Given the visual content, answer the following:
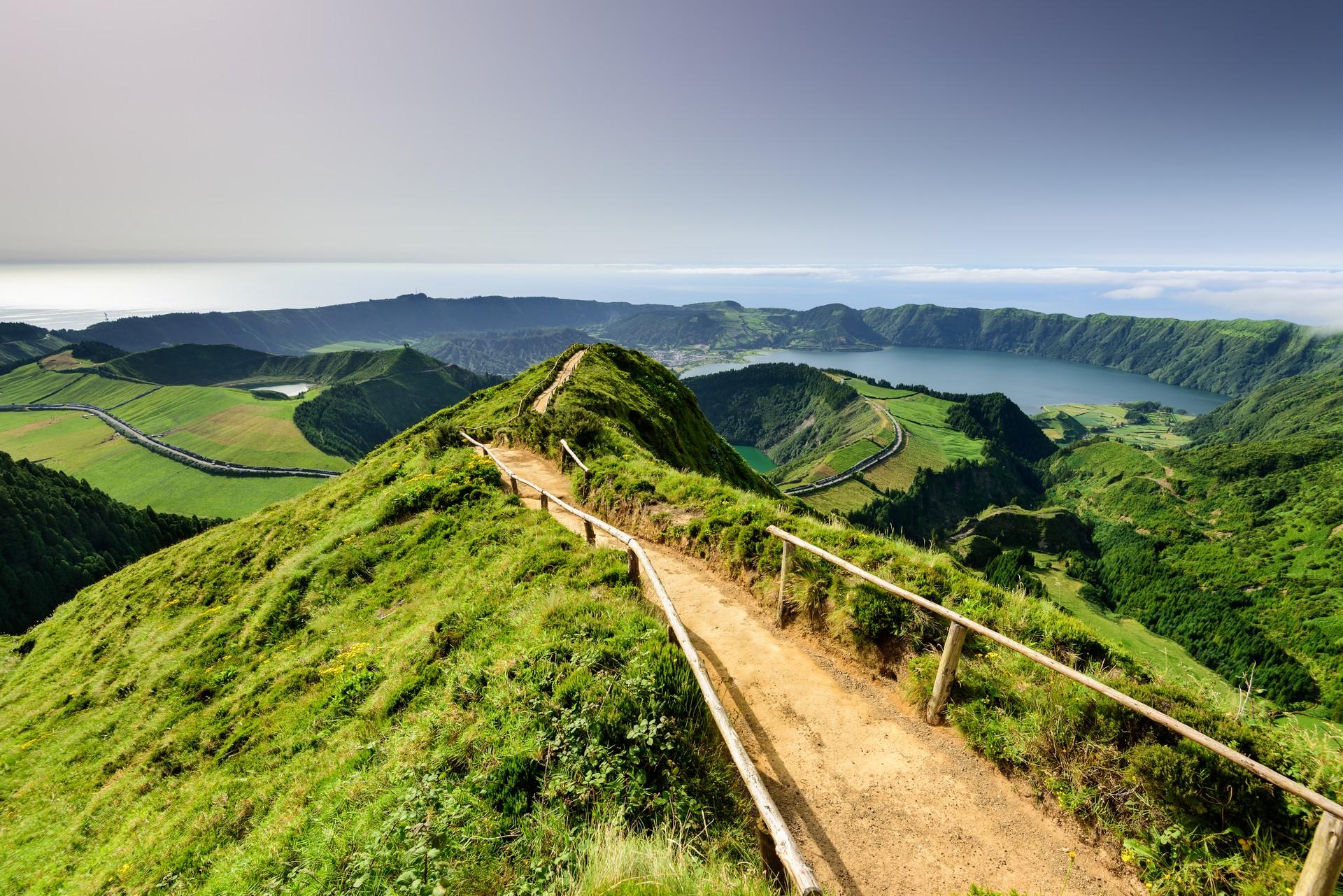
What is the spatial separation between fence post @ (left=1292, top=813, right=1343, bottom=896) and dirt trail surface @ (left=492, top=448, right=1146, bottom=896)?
1.66 m

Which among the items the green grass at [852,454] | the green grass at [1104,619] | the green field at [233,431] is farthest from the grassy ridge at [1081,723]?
the green field at [233,431]

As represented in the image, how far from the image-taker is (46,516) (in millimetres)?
82375

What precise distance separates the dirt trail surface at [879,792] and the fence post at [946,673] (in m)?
0.25

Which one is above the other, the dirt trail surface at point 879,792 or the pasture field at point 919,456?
the dirt trail surface at point 879,792

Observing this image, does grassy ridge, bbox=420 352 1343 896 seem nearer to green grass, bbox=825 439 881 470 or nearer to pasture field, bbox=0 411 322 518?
pasture field, bbox=0 411 322 518

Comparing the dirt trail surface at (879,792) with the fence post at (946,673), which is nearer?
the dirt trail surface at (879,792)

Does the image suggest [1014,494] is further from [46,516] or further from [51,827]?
[46,516]

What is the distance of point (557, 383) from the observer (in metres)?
43.4

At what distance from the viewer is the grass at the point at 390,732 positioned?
5.42 meters

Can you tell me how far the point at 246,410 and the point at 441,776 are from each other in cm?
24041

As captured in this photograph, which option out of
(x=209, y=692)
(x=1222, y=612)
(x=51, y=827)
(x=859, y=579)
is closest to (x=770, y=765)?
(x=859, y=579)

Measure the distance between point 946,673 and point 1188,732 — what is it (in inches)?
107

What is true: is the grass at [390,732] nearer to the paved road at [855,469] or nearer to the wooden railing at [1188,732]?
the wooden railing at [1188,732]

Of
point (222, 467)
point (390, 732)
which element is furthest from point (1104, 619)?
point (222, 467)
